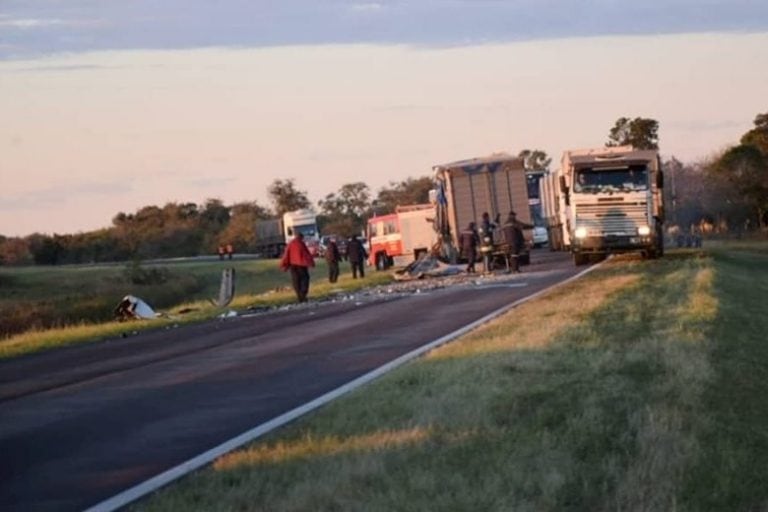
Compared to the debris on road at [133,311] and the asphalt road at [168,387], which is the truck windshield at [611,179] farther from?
the debris on road at [133,311]

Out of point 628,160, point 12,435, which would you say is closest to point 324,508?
point 12,435

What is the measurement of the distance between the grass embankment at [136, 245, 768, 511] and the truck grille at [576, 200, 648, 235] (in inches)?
928

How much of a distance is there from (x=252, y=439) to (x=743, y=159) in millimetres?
81858

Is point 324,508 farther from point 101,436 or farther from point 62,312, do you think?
point 62,312

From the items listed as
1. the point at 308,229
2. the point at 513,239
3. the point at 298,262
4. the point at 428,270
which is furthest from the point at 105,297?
the point at 308,229

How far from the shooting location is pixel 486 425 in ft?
38.5

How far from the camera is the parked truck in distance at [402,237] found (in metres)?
66.0

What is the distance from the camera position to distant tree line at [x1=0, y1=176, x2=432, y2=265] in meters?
140

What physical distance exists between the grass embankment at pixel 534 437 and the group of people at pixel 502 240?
25.9 metres

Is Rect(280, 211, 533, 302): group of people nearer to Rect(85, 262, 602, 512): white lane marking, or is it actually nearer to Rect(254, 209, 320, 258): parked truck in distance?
Rect(85, 262, 602, 512): white lane marking

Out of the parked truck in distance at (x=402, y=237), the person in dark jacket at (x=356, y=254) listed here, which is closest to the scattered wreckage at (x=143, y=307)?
the person in dark jacket at (x=356, y=254)

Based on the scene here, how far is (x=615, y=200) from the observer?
4241 centimetres

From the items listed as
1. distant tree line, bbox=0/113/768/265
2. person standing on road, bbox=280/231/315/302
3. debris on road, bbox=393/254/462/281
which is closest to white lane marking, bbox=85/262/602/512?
person standing on road, bbox=280/231/315/302

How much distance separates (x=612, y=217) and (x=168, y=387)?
26.4m
